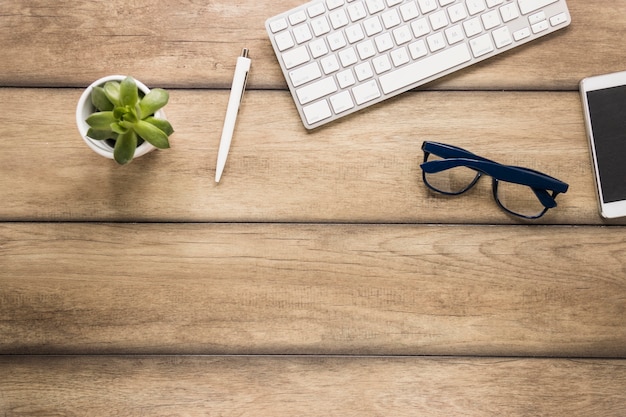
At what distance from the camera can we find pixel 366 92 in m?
0.76

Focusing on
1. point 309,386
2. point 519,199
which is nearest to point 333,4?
point 519,199

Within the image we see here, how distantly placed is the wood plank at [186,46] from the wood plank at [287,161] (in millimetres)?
23

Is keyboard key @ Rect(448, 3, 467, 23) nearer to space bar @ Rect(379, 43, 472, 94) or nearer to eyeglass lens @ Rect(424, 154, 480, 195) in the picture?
space bar @ Rect(379, 43, 472, 94)

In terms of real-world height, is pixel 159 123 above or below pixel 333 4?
below

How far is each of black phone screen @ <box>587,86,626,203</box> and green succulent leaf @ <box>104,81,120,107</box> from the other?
1.93 feet

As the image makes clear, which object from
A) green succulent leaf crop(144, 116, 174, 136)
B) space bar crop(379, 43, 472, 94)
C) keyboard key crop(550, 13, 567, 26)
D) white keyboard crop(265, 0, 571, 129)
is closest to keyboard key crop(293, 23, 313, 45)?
white keyboard crop(265, 0, 571, 129)

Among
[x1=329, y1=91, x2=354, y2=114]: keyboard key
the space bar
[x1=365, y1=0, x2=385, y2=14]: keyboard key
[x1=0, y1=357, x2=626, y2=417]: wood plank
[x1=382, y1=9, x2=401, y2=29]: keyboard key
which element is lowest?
[x1=0, y1=357, x2=626, y2=417]: wood plank

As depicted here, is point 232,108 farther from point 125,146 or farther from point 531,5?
point 531,5

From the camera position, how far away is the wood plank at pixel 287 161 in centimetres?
76

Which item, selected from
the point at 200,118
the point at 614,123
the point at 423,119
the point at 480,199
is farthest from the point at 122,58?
the point at 614,123

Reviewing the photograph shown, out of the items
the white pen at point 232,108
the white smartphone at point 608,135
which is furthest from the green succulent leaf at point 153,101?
the white smartphone at point 608,135

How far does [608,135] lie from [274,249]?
0.46 meters

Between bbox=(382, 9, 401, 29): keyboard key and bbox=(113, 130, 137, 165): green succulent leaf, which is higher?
bbox=(382, 9, 401, 29): keyboard key

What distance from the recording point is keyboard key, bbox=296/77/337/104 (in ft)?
2.47
